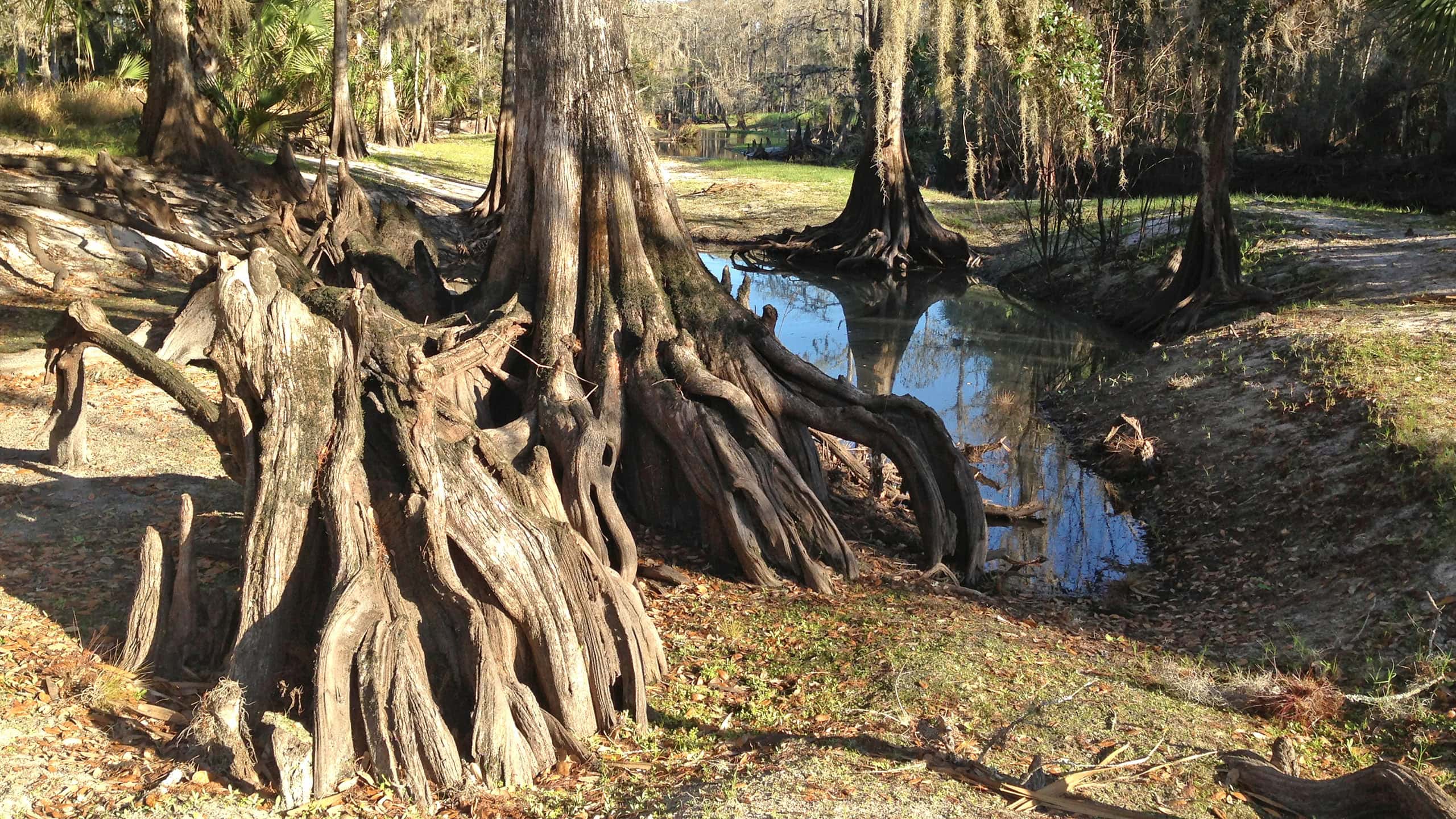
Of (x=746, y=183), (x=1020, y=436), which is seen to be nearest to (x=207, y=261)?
(x=1020, y=436)

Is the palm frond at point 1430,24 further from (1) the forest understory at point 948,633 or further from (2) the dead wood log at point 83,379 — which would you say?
(2) the dead wood log at point 83,379

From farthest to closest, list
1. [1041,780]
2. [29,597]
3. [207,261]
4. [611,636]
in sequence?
[207,261] < [29,597] < [611,636] < [1041,780]

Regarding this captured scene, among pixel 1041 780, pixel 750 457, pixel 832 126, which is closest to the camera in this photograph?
pixel 1041 780

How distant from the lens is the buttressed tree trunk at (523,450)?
210 inches

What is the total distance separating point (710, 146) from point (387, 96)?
2967 cm

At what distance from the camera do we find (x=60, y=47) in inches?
1506

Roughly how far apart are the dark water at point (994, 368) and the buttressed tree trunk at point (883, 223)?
108 cm

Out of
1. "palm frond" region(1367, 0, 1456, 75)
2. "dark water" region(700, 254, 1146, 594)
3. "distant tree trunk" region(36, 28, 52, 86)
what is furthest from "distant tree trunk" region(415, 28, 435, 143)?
"palm frond" region(1367, 0, 1456, 75)

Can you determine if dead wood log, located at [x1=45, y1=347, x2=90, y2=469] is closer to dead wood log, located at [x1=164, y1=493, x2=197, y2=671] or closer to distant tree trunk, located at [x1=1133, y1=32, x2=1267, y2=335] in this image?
dead wood log, located at [x1=164, y1=493, x2=197, y2=671]

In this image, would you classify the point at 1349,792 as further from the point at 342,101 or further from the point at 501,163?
the point at 342,101

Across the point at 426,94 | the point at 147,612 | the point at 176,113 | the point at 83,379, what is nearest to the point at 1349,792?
the point at 147,612

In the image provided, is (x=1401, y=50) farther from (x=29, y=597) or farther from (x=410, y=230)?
(x=29, y=597)

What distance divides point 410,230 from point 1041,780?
28.6ft

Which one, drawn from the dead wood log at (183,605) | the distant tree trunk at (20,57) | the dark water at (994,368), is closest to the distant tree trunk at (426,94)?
the distant tree trunk at (20,57)
